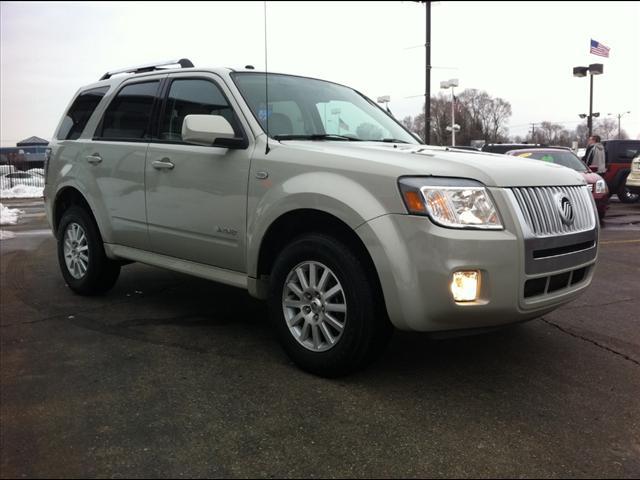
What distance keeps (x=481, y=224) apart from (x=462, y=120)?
66481 millimetres

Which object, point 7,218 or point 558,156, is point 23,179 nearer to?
point 7,218

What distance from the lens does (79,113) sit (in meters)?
5.45

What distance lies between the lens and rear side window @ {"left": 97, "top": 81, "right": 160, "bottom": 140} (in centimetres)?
465

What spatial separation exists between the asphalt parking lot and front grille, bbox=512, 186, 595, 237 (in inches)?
36.1

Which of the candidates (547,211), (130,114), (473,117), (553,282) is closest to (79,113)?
(130,114)

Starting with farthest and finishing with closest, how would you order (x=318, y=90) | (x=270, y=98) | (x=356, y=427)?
(x=318, y=90)
(x=270, y=98)
(x=356, y=427)

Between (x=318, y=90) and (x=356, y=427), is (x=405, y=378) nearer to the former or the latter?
(x=356, y=427)

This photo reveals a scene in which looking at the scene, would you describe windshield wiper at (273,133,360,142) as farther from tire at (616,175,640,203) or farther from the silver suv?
tire at (616,175,640,203)

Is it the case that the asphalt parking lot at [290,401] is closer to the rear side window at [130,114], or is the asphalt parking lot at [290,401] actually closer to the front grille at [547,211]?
the front grille at [547,211]

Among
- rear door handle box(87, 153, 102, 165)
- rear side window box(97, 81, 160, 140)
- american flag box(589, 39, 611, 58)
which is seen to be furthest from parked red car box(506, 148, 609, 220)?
american flag box(589, 39, 611, 58)

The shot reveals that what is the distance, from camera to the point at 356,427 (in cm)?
278

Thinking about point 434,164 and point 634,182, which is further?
point 634,182

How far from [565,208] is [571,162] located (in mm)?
8998

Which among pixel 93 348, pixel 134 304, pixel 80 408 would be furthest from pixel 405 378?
pixel 134 304
